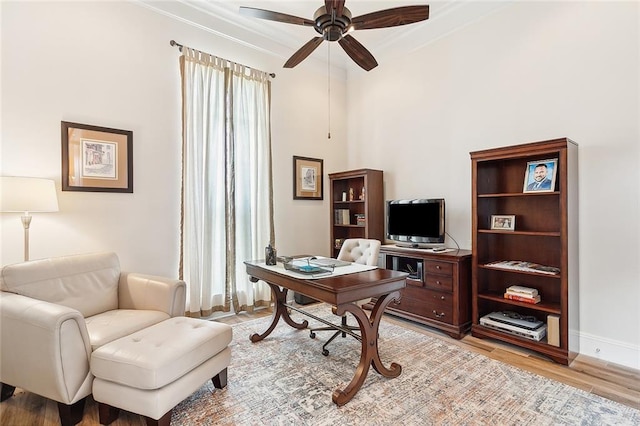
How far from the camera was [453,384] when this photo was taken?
2.25m

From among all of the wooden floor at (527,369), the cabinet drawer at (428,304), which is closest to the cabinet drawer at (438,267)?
the cabinet drawer at (428,304)

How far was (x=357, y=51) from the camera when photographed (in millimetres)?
2691

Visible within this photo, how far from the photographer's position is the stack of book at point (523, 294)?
9.14 ft

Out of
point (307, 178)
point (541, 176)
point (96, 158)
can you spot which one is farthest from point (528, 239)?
point (96, 158)

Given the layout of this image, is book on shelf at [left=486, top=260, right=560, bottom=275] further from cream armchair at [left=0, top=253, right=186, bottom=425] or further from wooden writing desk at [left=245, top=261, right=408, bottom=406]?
cream armchair at [left=0, top=253, right=186, bottom=425]

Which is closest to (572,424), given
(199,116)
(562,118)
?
(562,118)

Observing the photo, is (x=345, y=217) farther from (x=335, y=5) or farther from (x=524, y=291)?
(x=335, y=5)

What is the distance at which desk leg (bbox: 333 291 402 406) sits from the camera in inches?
80.0

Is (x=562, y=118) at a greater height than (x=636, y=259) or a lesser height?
greater

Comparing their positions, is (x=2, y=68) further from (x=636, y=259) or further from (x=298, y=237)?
(x=636, y=259)

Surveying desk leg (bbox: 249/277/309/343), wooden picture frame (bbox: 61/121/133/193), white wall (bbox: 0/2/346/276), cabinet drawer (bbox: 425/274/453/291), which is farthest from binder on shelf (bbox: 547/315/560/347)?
wooden picture frame (bbox: 61/121/133/193)

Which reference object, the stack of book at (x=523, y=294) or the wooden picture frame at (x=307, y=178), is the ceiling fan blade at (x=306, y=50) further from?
the stack of book at (x=523, y=294)

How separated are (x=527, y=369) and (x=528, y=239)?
3.97 ft

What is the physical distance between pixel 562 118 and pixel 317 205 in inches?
119
